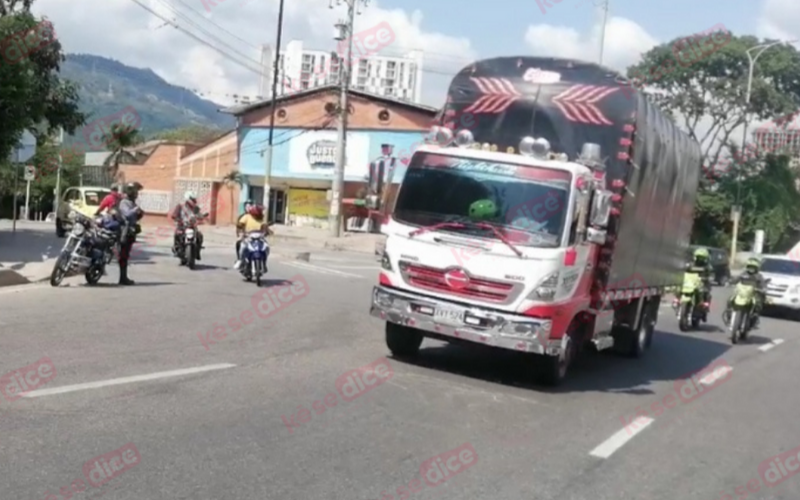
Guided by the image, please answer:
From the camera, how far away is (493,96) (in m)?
11.3

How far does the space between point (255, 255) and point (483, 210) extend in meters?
8.36

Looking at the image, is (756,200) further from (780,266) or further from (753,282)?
(753,282)

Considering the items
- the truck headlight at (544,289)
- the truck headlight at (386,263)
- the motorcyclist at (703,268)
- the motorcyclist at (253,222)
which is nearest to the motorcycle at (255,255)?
the motorcyclist at (253,222)

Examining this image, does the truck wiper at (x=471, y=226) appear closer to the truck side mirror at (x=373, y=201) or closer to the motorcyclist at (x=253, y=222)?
the truck side mirror at (x=373, y=201)

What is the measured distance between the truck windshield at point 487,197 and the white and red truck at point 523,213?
0.01 metres

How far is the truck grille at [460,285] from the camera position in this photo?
31.7 ft

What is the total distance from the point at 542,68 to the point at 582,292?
2677 mm

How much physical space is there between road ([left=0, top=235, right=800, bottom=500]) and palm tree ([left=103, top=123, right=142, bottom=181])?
39.4 meters

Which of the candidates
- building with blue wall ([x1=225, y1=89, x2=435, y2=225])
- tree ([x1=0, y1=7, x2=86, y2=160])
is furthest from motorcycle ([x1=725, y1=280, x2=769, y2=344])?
building with blue wall ([x1=225, y1=89, x2=435, y2=225])

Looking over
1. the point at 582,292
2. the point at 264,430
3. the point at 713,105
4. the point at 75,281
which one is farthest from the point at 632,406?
the point at 713,105

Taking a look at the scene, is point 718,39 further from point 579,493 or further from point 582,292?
point 579,493

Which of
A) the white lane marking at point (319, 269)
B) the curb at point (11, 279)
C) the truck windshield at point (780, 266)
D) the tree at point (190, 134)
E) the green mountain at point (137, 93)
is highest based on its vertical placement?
the green mountain at point (137, 93)

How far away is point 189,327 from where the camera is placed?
468 inches

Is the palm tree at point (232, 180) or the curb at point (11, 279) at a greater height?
the palm tree at point (232, 180)
